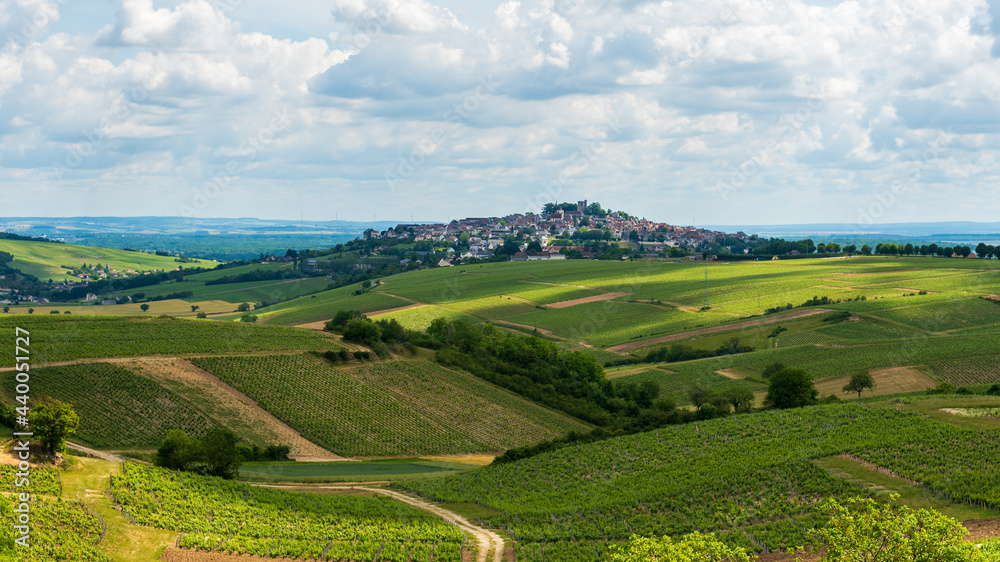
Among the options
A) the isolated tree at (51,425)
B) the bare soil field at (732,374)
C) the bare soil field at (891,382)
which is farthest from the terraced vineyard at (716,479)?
the bare soil field at (732,374)

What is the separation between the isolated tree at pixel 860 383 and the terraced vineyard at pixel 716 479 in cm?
1715

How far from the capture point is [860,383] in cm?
7219

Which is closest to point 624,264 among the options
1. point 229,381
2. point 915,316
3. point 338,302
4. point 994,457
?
point 338,302

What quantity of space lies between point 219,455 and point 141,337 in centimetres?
3410

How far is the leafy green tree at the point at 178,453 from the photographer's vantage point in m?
46.1

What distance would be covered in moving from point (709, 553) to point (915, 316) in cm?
8666

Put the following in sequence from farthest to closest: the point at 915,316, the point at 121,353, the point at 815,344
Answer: the point at 915,316 < the point at 815,344 < the point at 121,353

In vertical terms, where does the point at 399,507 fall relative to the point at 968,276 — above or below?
below

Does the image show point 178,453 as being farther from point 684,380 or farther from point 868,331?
point 868,331

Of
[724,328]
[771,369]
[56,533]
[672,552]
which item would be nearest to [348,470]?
[56,533]

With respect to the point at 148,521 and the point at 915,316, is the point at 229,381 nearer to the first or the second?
the point at 148,521

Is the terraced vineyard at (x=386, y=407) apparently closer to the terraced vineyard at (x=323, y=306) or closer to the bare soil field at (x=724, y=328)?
the bare soil field at (x=724, y=328)

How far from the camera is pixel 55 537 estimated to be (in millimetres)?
29453

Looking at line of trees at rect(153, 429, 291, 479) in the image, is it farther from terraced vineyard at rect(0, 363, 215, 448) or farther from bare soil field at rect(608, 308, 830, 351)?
bare soil field at rect(608, 308, 830, 351)
